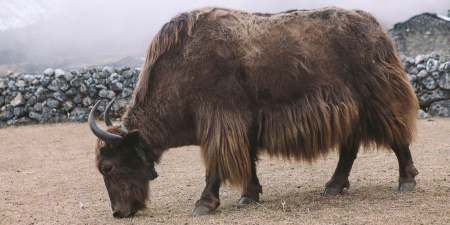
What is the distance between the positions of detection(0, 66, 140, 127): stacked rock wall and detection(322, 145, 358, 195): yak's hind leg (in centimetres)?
862

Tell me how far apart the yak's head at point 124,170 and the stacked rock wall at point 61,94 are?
8.60 m

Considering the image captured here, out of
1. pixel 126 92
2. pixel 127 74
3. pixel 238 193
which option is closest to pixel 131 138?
pixel 238 193

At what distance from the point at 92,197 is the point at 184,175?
4.70 ft

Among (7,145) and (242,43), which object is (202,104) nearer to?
(242,43)

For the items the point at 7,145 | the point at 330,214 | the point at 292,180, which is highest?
the point at 330,214

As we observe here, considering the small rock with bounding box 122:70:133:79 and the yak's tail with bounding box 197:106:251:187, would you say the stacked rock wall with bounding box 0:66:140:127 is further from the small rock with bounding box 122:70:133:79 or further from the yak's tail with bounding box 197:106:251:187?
the yak's tail with bounding box 197:106:251:187

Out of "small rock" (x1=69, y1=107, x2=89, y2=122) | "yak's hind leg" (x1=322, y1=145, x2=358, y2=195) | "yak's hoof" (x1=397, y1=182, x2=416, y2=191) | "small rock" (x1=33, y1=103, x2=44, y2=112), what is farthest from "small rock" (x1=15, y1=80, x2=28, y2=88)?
"yak's hoof" (x1=397, y1=182, x2=416, y2=191)

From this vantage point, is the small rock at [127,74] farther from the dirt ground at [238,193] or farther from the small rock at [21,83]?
the dirt ground at [238,193]

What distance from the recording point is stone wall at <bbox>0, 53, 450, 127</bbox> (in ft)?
41.7

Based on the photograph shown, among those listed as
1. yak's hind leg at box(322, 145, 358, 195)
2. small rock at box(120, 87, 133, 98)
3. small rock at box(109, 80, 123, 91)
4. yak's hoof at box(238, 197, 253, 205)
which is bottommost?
small rock at box(120, 87, 133, 98)

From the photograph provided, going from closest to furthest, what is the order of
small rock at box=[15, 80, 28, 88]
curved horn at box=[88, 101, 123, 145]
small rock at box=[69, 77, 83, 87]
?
curved horn at box=[88, 101, 123, 145] < small rock at box=[69, 77, 83, 87] < small rock at box=[15, 80, 28, 88]

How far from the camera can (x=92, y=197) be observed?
518cm

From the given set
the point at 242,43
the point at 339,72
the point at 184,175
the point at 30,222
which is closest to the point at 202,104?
the point at 242,43

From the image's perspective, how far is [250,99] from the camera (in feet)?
13.8
